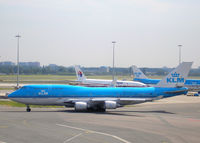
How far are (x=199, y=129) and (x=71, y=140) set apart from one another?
468 inches

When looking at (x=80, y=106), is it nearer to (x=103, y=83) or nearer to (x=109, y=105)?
(x=109, y=105)

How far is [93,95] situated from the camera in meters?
41.3

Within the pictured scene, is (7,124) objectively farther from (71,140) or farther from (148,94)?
(148,94)

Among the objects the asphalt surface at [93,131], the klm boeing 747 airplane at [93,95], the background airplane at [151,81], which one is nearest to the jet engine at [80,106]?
the klm boeing 747 airplane at [93,95]

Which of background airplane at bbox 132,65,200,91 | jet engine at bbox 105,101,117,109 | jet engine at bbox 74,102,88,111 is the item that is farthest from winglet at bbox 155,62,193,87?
background airplane at bbox 132,65,200,91

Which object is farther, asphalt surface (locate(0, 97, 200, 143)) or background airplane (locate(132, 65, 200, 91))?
→ background airplane (locate(132, 65, 200, 91))

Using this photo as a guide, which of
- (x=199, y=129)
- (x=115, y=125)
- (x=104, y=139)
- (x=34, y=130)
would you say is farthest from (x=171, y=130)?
(x=34, y=130)

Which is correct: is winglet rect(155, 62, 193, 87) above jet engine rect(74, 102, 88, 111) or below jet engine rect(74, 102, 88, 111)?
above

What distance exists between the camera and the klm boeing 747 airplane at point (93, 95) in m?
40.0

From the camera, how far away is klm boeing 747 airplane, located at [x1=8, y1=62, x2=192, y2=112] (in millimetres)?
40000

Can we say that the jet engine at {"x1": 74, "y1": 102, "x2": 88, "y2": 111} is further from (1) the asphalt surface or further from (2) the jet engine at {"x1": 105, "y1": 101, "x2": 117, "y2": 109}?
(1) the asphalt surface

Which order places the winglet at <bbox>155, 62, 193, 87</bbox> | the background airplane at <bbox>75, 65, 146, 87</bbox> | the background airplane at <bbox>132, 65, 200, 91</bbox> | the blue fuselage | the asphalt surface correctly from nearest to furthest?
the asphalt surface, the blue fuselage, the winglet at <bbox>155, 62, 193, 87</bbox>, the background airplane at <bbox>75, 65, 146, 87</bbox>, the background airplane at <bbox>132, 65, 200, 91</bbox>

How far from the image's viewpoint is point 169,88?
42.7 m

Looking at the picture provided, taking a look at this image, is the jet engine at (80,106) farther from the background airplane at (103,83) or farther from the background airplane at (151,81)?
the background airplane at (151,81)
